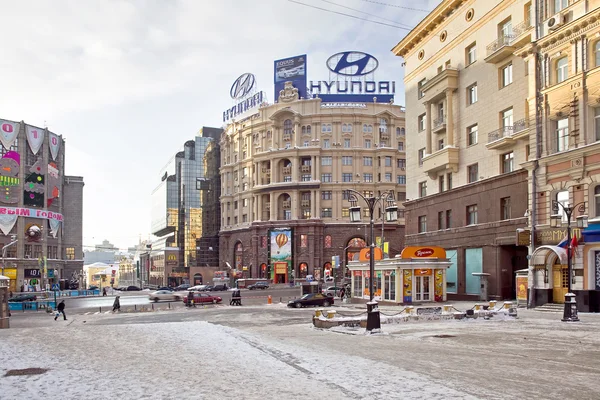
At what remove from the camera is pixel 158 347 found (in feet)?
64.8

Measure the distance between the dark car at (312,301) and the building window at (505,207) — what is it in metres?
14.7

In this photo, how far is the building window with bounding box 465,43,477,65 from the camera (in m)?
47.5

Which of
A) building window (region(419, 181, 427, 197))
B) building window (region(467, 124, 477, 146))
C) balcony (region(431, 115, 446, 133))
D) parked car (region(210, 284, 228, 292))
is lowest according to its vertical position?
parked car (region(210, 284, 228, 292))

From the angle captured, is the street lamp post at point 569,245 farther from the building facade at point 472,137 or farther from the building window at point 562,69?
the building window at point 562,69

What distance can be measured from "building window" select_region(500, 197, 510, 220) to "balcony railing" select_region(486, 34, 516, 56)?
10941 mm

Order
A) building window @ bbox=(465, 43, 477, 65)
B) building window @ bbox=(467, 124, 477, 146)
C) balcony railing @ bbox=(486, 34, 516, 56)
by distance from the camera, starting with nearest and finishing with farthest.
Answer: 1. balcony railing @ bbox=(486, 34, 516, 56)
2. building window @ bbox=(467, 124, 477, 146)
3. building window @ bbox=(465, 43, 477, 65)

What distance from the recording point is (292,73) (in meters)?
109

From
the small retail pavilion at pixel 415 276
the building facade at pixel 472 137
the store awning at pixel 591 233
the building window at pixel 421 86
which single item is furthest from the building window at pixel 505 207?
the building window at pixel 421 86

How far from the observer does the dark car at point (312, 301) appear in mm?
46062

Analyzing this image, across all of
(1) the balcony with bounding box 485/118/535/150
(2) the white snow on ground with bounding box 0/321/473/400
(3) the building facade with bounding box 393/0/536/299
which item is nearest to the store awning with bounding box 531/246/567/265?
(3) the building facade with bounding box 393/0/536/299

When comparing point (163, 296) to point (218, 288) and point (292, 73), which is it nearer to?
point (218, 288)

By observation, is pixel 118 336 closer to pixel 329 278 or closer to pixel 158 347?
pixel 158 347

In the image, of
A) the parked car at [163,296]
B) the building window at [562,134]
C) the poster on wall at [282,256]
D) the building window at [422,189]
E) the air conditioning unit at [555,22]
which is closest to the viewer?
the building window at [562,134]

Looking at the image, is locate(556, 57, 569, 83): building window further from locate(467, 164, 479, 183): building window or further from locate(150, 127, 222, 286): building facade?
locate(150, 127, 222, 286): building facade
